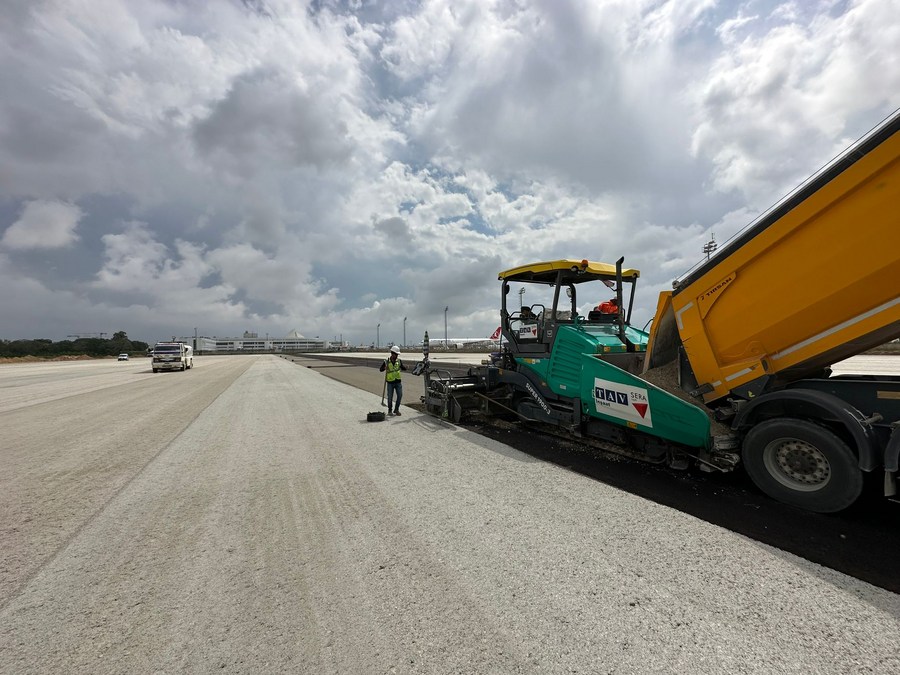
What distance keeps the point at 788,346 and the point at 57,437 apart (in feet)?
37.2

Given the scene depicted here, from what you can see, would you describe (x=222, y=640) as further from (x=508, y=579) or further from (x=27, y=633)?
(x=508, y=579)

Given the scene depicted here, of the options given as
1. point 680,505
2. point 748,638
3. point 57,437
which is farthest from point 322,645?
point 57,437

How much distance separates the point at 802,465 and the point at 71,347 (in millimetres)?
130979

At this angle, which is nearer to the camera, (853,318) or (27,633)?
(27,633)

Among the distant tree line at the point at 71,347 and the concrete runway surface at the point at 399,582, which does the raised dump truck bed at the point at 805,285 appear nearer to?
the concrete runway surface at the point at 399,582

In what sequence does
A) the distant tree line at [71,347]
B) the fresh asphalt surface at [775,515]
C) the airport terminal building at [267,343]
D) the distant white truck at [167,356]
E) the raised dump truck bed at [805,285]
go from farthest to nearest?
the airport terminal building at [267,343]
the distant tree line at [71,347]
the distant white truck at [167,356]
the raised dump truck bed at [805,285]
the fresh asphalt surface at [775,515]

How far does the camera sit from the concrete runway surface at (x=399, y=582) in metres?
1.98

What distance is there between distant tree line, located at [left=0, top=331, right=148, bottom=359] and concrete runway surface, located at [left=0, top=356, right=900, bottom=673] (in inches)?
3733

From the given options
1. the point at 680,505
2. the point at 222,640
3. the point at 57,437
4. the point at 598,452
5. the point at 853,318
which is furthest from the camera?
the point at 57,437

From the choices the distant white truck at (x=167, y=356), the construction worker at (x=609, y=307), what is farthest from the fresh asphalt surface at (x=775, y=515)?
the distant white truck at (x=167, y=356)

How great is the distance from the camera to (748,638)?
2.06m

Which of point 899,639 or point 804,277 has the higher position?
point 804,277

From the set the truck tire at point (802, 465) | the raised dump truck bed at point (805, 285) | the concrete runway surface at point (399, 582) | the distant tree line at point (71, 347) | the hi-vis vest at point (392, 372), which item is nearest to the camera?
the concrete runway surface at point (399, 582)

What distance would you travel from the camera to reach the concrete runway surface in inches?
78.0
